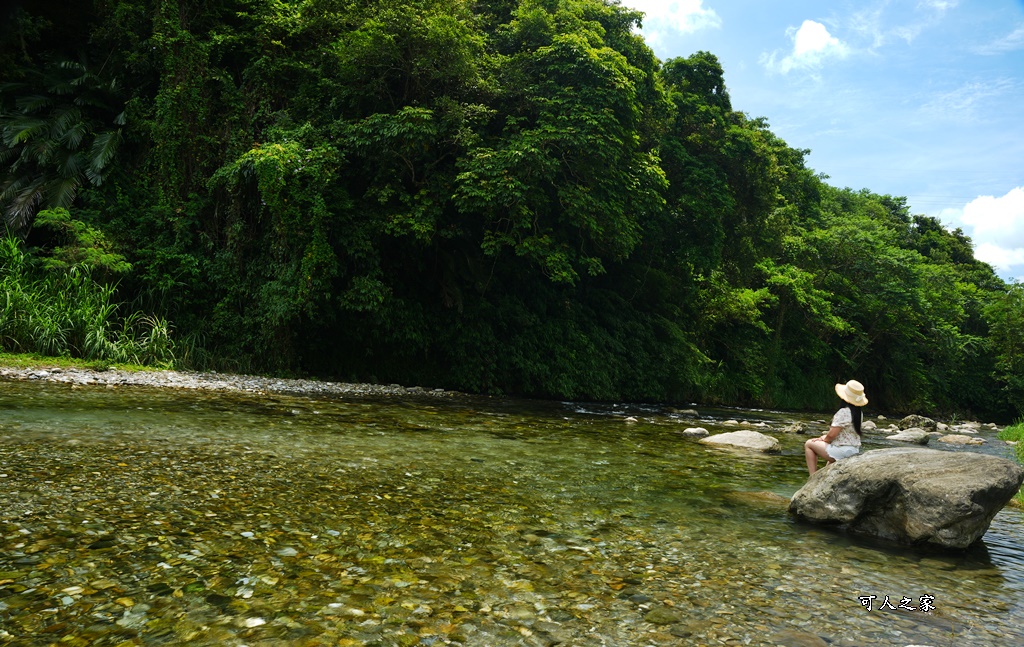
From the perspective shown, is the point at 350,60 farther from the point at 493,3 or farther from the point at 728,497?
the point at 728,497

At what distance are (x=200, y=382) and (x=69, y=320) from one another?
3.96 metres

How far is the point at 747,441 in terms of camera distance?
1270cm

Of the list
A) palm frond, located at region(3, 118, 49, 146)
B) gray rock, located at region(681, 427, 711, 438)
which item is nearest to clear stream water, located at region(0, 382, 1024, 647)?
gray rock, located at region(681, 427, 711, 438)

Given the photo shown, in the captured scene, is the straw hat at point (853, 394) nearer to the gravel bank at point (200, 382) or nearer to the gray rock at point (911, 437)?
the gravel bank at point (200, 382)

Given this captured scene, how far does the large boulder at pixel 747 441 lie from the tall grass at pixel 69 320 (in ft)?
43.8

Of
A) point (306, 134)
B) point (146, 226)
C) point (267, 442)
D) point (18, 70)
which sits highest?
point (18, 70)

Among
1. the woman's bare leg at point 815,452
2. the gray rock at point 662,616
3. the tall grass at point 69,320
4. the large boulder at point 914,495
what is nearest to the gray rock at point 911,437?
the woman's bare leg at point 815,452

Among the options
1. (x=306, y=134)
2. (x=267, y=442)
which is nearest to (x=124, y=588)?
(x=267, y=442)

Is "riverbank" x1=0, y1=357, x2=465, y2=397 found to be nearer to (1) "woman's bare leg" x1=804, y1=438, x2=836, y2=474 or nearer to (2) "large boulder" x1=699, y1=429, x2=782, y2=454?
(2) "large boulder" x1=699, y1=429, x2=782, y2=454

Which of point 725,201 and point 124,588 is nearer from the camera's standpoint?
point 124,588

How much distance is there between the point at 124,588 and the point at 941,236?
65.4 meters

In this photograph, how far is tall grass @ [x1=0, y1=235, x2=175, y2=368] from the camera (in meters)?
14.3

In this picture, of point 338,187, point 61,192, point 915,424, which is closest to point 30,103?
point 61,192

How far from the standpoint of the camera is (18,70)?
1873cm
